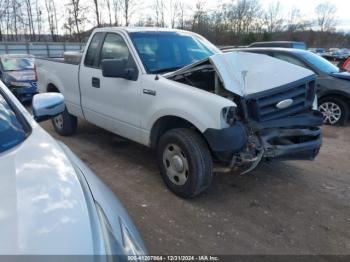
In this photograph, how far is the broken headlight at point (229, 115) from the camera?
127 inches

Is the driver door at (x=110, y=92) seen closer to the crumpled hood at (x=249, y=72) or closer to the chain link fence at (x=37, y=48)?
the crumpled hood at (x=249, y=72)

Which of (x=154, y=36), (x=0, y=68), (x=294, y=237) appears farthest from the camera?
(x=0, y=68)

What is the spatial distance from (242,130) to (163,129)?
42.5 inches

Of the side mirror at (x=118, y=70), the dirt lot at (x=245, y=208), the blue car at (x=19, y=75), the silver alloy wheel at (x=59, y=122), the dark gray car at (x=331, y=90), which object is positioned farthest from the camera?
the blue car at (x=19, y=75)

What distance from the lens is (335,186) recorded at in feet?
13.6

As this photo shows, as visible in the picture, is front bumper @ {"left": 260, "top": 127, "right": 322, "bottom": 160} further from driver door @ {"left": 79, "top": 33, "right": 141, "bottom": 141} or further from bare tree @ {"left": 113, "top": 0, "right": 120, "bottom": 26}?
bare tree @ {"left": 113, "top": 0, "right": 120, "bottom": 26}

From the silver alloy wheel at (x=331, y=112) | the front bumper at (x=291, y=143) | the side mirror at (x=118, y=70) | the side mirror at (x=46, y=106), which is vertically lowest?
the silver alloy wheel at (x=331, y=112)

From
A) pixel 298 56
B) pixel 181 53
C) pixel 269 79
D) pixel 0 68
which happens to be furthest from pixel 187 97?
pixel 0 68

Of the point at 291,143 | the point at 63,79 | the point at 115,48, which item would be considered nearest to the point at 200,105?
the point at 291,143

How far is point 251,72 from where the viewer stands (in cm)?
371

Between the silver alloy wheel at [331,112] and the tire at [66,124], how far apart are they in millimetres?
5451

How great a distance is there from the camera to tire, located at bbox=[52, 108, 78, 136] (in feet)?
19.5

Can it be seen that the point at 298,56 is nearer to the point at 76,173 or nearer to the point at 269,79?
the point at 269,79

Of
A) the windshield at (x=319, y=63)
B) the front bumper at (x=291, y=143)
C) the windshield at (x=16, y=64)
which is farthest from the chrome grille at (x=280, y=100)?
the windshield at (x=16, y=64)
